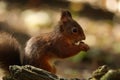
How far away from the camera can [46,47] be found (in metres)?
4.68

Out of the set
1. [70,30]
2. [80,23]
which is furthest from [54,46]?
[80,23]

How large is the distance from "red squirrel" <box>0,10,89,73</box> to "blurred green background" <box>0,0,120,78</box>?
2662 millimetres

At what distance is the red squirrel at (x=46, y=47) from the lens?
4.53 meters

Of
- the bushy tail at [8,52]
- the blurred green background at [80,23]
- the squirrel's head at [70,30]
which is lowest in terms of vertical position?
the bushy tail at [8,52]

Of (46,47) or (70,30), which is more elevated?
(70,30)

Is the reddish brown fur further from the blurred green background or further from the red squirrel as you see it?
the blurred green background

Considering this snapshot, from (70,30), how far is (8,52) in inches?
26.5

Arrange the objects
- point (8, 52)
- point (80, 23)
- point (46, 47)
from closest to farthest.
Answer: point (8, 52), point (46, 47), point (80, 23)

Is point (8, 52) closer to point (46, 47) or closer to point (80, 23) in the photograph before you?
point (46, 47)

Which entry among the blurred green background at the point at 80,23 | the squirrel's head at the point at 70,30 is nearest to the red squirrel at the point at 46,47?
the squirrel's head at the point at 70,30

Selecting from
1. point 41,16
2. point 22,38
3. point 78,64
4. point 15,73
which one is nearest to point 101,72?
point 15,73

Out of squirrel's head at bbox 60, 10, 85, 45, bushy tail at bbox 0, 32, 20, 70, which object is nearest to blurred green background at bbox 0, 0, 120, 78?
squirrel's head at bbox 60, 10, 85, 45

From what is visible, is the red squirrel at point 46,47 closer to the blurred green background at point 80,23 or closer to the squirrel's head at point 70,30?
the squirrel's head at point 70,30

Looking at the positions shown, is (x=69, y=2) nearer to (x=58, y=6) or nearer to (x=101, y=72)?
(x=58, y=6)
